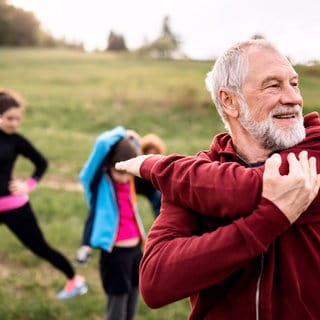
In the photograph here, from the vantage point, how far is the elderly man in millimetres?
1688

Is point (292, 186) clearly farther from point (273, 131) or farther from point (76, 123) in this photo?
point (76, 123)

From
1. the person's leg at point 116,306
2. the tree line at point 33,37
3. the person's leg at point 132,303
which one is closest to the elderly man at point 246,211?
the person's leg at point 116,306

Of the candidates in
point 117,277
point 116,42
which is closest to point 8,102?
point 117,277

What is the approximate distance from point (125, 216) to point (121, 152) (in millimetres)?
545

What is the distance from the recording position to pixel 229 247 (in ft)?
5.50

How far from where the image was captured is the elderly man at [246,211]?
1688 millimetres

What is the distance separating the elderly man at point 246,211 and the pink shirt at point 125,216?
8.68ft

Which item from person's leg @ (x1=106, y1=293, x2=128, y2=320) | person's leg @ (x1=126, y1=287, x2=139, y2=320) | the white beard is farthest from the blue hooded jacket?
the white beard

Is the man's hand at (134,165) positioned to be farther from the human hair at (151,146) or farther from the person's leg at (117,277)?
the human hair at (151,146)

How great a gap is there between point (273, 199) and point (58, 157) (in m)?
11.9

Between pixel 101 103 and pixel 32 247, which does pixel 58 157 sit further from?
pixel 101 103

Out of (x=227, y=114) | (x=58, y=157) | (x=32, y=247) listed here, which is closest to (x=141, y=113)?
(x=58, y=157)

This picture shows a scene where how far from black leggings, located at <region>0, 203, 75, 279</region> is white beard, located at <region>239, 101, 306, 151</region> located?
4.00 meters

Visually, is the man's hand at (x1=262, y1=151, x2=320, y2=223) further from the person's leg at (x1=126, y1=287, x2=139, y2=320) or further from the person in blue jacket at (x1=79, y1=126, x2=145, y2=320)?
the person's leg at (x1=126, y1=287, x2=139, y2=320)
